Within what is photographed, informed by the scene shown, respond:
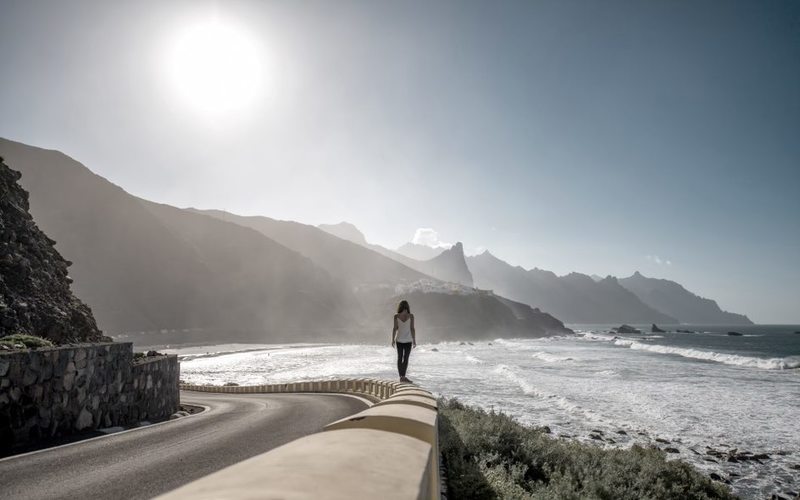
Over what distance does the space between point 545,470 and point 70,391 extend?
1174cm

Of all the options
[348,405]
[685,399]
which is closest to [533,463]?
[348,405]

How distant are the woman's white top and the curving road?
3171mm

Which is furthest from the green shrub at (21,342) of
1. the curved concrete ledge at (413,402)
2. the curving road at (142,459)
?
the curved concrete ledge at (413,402)

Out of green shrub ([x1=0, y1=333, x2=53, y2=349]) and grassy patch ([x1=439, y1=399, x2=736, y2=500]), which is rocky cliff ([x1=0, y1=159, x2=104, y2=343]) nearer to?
green shrub ([x1=0, y1=333, x2=53, y2=349])

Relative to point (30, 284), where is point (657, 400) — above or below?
below

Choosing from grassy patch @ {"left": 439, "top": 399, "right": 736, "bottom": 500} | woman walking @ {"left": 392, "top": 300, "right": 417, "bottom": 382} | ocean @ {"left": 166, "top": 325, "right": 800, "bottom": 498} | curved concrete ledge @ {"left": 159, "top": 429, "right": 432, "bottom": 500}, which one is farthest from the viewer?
ocean @ {"left": 166, "top": 325, "right": 800, "bottom": 498}

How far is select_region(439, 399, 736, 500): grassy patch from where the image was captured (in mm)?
7189

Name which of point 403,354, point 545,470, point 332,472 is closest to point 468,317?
point 403,354

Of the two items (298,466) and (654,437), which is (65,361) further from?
(654,437)

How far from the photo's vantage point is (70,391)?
10.9 metres

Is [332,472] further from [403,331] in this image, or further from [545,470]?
[403,331]

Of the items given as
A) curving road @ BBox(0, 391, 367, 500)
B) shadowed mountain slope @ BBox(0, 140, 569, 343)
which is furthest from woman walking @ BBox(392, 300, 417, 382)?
shadowed mountain slope @ BBox(0, 140, 569, 343)

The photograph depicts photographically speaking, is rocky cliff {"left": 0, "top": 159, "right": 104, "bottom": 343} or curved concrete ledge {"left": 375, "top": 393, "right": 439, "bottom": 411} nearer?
curved concrete ledge {"left": 375, "top": 393, "right": 439, "bottom": 411}

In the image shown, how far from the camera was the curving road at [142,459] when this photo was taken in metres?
6.00
